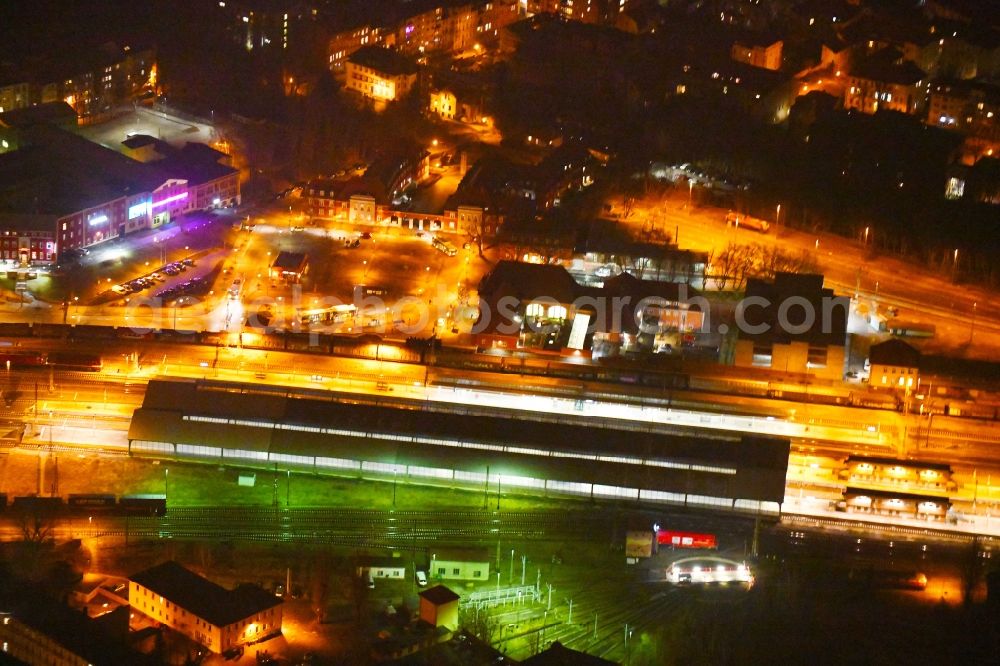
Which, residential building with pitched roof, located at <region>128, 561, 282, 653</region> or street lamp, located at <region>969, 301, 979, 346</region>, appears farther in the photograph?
street lamp, located at <region>969, 301, 979, 346</region>

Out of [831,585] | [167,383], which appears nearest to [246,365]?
[167,383]

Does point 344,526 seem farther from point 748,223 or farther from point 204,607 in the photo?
point 748,223

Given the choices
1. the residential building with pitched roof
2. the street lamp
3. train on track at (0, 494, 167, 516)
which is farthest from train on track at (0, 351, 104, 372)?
the street lamp

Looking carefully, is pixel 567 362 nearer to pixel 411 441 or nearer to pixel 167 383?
pixel 411 441

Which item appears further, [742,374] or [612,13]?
[612,13]

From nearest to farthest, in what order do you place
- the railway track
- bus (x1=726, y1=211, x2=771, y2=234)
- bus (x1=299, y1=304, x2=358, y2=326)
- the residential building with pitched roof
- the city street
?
the residential building with pitched roof < the railway track < bus (x1=299, y1=304, x2=358, y2=326) < the city street < bus (x1=726, y1=211, x2=771, y2=234)

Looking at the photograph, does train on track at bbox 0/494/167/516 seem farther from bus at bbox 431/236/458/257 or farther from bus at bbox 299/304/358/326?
bus at bbox 431/236/458/257
